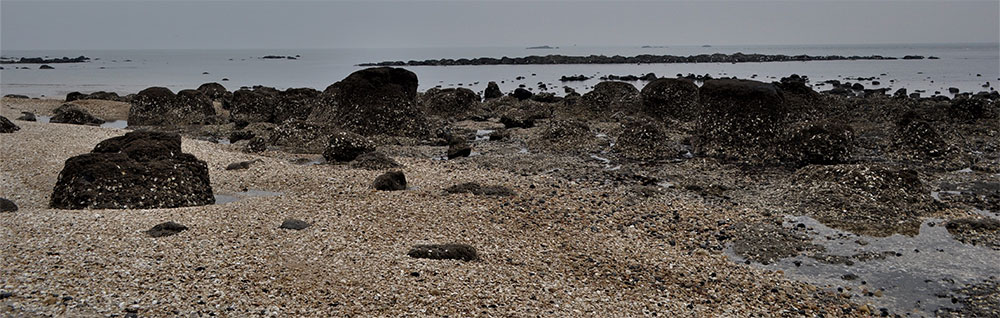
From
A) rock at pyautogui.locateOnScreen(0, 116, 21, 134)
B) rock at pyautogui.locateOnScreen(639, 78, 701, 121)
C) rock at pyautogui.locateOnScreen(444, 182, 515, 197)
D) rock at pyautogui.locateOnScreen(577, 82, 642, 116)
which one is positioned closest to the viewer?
rock at pyautogui.locateOnScreen(444, 182, 515, 197)

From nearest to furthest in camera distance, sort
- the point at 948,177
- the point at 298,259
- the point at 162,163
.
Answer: the point at 298,259
the point at 162,163
the point at 948,177

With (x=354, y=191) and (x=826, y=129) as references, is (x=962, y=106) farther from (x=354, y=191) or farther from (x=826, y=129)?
(x=354, y=191)

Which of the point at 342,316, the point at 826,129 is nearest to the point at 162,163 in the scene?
the point at 342,316

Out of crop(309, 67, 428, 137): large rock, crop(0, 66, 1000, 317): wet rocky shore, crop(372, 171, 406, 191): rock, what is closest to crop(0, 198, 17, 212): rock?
crop(0, 66, 1000, 317): wet rocky shore

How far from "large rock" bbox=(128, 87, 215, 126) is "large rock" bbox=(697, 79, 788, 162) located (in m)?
25.1

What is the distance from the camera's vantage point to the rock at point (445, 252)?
10.5 meters

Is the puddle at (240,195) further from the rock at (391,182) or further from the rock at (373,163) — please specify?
the rock at (373,163)

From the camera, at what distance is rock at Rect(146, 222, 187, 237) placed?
1099 cm

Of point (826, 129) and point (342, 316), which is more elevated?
point (826, 129)

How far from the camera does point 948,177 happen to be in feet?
59.9

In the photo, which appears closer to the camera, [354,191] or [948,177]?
[354,191]

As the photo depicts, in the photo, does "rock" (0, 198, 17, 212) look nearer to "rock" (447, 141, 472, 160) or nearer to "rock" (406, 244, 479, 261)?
"rock" (406, 244, 479, 261)

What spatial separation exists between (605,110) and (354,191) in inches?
871

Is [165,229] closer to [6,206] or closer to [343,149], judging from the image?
[6,206]
